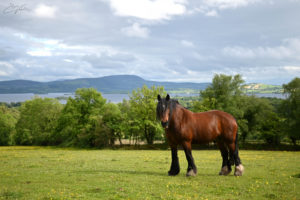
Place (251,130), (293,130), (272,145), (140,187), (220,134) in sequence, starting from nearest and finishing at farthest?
1. (140,187)
2. (220,134)
3. (293,130)
4. (272,145)
5. (251,130)

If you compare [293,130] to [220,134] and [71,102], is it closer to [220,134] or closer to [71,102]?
[220,134]

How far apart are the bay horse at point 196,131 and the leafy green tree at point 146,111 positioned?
39.4m

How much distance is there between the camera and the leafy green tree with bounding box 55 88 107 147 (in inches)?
2089

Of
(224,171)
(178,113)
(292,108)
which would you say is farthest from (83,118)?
(224,171)

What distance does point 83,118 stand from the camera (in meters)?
55.5

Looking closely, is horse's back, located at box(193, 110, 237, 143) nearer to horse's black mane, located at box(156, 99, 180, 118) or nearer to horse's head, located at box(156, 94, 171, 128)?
horse's black mane, located at box(156, 99, 180, 118)

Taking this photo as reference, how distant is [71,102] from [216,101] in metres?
31.2

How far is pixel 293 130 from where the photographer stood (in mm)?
45344

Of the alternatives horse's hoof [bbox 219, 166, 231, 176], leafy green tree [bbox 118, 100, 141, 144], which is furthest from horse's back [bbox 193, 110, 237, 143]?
leafy green tree [bbox 118, 100, 141, 144]

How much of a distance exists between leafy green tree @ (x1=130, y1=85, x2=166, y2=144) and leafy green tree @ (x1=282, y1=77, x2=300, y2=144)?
24.4 metres

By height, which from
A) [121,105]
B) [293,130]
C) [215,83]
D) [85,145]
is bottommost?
[85,145]

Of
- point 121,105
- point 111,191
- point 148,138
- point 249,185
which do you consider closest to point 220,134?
point 249,185

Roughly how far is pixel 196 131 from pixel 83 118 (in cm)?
4698

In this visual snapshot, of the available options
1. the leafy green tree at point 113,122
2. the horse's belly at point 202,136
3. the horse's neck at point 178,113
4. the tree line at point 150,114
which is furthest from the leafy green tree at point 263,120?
the horse's neck at point 178,113
